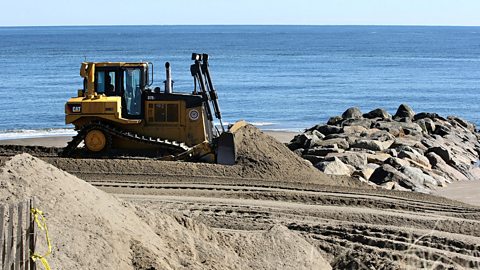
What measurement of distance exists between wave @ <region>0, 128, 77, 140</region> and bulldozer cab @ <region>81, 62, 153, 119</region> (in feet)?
47.6

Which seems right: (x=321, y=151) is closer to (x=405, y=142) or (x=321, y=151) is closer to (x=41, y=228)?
(x=405, y=142)

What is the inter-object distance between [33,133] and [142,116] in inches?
637

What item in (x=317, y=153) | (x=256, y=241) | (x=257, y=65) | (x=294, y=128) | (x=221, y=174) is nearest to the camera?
(x=256, y=241)

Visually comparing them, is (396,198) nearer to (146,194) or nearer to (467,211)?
(467,211)

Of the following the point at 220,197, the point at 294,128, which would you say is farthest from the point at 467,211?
the point at 294,128

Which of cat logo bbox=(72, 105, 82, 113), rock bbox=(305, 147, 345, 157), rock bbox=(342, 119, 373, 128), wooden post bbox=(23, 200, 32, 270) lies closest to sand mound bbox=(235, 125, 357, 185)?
cat logo bbox=(72, 105, 82, 113)

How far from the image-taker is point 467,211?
1598 centimetres

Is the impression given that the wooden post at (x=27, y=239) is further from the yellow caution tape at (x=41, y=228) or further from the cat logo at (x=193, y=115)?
the cat logo at (x=193, y=115)

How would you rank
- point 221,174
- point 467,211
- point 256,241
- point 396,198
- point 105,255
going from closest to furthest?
1. point 105,255
2. point 256,241
3. point 467,211
4. point 396,198
5. point 221,174

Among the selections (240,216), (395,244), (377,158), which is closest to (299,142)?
(377,158)

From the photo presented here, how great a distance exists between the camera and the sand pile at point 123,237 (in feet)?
30.4

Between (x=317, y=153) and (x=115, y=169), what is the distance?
7.14m

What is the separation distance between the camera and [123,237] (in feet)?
32.0

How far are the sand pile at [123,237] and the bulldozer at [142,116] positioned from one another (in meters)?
7.09
